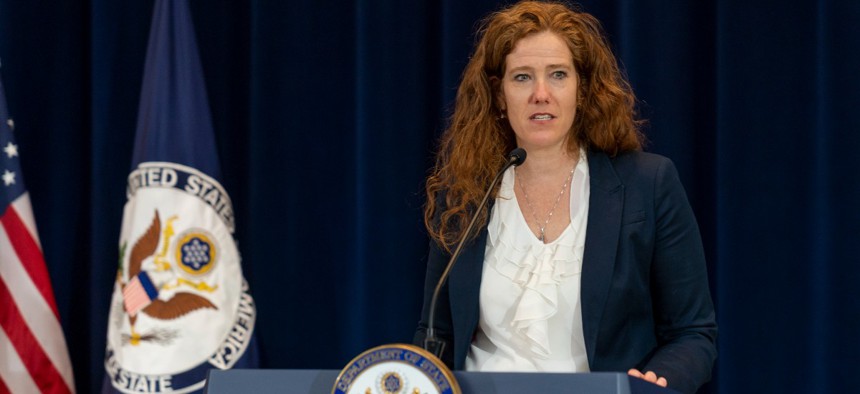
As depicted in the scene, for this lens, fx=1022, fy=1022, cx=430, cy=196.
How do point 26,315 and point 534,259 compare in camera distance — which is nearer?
point 534,259

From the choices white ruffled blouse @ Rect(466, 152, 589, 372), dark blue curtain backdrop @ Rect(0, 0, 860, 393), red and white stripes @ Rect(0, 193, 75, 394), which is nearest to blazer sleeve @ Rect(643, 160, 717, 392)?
white ruffled blouse @ Rect(466, 152, 589, 372)

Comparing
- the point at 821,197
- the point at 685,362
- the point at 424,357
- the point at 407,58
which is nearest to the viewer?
the point at 424,357

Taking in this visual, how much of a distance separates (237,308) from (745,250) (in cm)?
145

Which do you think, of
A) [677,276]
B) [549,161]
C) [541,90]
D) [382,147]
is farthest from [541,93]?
[382,147]

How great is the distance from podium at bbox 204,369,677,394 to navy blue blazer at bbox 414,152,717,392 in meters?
0.51

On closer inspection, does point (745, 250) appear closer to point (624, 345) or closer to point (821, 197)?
point (821, 197)

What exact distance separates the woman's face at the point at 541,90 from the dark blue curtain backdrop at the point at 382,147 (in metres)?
1.01

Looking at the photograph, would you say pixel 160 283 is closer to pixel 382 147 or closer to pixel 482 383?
pixel 382 147

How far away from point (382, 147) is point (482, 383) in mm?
1957

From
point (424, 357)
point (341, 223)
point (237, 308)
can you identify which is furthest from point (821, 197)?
point (424, 357)

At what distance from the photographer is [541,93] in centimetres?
193

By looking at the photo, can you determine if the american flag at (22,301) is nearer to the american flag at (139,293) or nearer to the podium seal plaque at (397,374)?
the american flag at (139,293)

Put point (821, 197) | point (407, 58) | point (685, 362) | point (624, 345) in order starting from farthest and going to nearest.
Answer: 1. point (407, 58)
2. point (821, 197)
3. point (624, 345)
4. point (685, 362)

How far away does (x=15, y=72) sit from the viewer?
328cm
